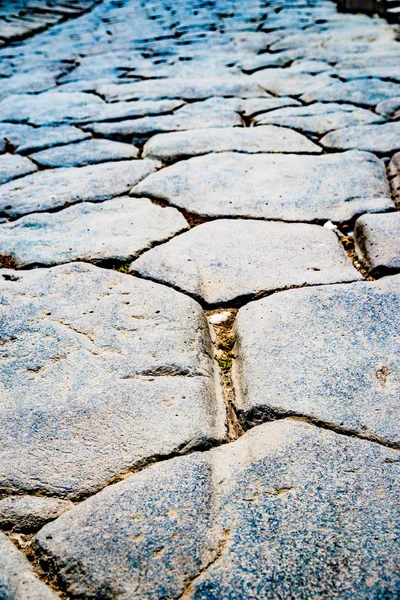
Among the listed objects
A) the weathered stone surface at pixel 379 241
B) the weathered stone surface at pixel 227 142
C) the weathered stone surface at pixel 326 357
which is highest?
the weathered stone surface at pixel 227 142

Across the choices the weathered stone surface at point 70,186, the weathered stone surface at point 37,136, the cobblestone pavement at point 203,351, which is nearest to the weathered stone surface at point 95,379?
the cobblestone pavement at point 203,351

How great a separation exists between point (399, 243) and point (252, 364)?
77 cm

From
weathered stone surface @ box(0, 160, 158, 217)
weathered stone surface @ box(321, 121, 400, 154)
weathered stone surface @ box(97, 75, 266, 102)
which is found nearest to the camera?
weathered stone surface @ box(0, 160, 158, 217)

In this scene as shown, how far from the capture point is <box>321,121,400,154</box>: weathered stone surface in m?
2.49

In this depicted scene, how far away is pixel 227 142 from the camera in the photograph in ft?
8.66

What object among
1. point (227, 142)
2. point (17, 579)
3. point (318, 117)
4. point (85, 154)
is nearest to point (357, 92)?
point (318, 117)

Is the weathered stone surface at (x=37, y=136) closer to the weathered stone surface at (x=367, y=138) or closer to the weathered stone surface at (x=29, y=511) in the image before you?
the weathered stone surface at (x=367, y=138)

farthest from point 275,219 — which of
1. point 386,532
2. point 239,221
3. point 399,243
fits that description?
point 386,532

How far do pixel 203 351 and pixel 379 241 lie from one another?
2.64ft

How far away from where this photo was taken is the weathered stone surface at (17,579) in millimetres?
883

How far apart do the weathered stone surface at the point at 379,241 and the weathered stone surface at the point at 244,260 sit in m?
0.07

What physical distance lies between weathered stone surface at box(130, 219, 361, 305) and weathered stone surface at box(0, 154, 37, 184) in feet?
3.66

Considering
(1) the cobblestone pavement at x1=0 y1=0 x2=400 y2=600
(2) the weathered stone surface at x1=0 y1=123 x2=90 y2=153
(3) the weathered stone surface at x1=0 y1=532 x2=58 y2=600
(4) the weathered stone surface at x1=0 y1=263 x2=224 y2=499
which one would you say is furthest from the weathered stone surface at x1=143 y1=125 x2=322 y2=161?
(3) the weathered stone surface at x1=0 y1=532 x2=58 y2=600

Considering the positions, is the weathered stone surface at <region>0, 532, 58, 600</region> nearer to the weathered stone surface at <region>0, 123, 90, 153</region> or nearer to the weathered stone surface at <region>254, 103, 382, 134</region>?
the weathered stone surface at <region>0, 123, 90, 153</region>
